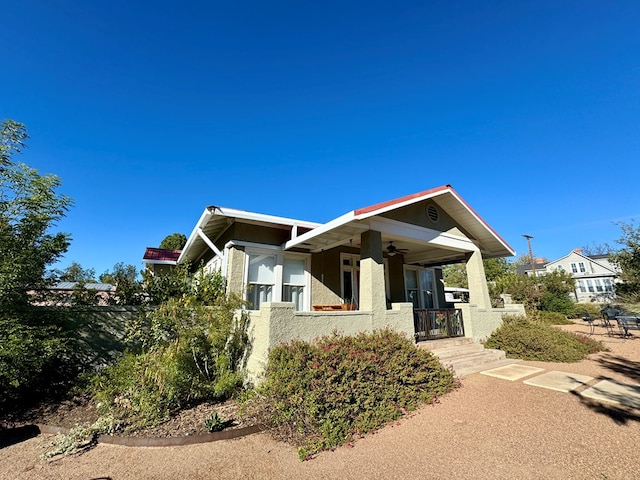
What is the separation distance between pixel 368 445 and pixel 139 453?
3.09m

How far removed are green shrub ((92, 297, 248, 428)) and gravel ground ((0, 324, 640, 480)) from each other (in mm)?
853

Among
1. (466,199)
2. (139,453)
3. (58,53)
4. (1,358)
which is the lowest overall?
(139,453)

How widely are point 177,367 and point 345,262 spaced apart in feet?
21.5

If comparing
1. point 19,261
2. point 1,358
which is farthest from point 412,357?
point 19,261

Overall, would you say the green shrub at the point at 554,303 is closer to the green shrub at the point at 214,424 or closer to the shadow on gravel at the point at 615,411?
the shadow on gravel at the point at 615,411

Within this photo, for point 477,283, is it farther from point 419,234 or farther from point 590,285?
point 590,285

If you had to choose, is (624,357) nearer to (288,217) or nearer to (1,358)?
(288,217)

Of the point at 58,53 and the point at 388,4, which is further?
the point at 388,4

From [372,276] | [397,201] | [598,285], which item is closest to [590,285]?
[598,285]

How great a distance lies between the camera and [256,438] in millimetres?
3986

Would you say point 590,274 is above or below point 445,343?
above

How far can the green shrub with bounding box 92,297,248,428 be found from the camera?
4.72m

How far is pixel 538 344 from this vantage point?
320 inches

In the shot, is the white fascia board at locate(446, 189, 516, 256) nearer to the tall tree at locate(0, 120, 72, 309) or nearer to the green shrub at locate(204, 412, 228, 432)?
the green shrub at locate(204, 412, 228, 432)
